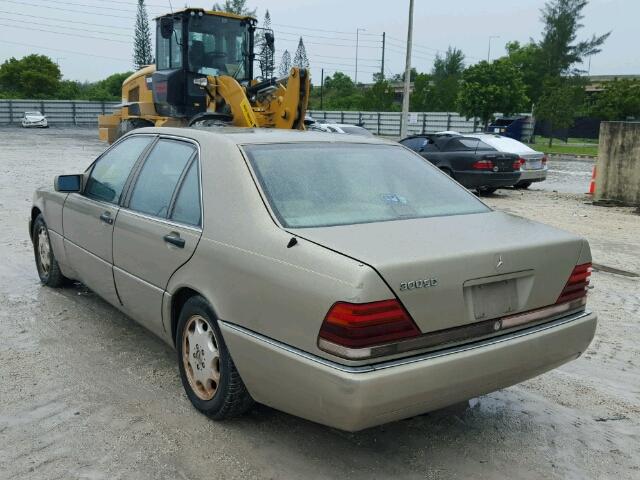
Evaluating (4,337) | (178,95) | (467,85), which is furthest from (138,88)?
(467,85)

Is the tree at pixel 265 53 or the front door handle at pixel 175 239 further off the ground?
the tree at pixel 265 53

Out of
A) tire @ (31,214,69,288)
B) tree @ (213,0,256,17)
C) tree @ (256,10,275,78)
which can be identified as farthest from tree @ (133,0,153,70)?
tire @ (31,214,69,288)

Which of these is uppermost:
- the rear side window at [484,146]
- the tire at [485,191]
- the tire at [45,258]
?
the rear side window at [484,146]

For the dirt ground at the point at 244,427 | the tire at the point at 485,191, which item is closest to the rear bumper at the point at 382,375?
the dirt ground at the point at 244,427

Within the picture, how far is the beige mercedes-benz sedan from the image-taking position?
9.28 feet

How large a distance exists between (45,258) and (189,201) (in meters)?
2.93

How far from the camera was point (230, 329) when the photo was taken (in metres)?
3.25

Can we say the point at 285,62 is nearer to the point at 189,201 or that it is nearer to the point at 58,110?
the point at 58,110

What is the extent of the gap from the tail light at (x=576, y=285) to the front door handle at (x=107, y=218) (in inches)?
116

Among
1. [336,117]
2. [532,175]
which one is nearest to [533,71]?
[336,117]

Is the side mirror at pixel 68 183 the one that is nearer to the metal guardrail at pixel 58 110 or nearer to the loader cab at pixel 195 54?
the loader cab at pixel 195 54

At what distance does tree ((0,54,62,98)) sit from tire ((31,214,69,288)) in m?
71.3

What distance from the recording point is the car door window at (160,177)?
13.3 feet

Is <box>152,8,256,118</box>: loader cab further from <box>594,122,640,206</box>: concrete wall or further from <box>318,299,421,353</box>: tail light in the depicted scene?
<box>318,299,421,353</box>: tail light
